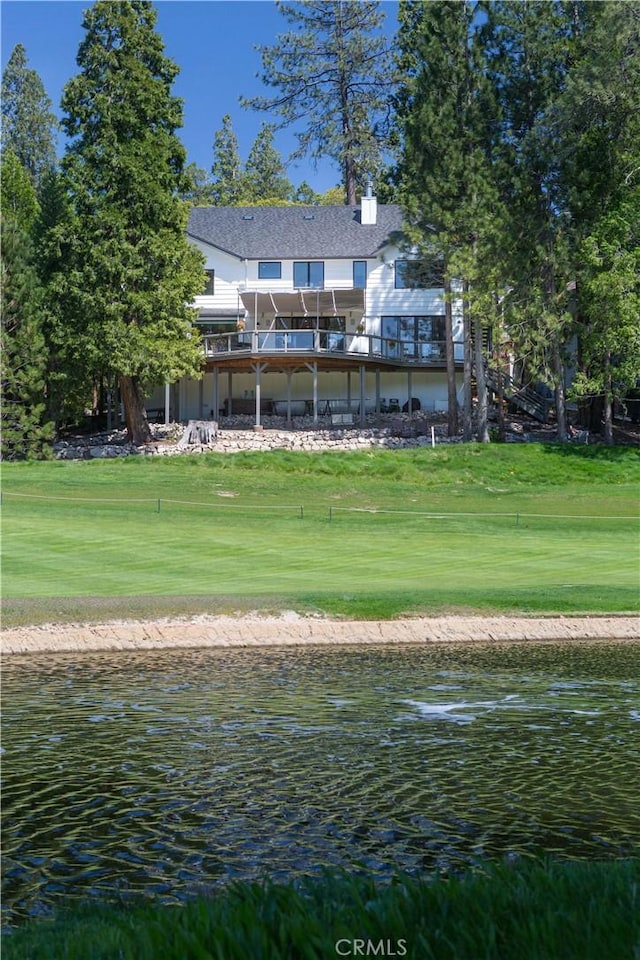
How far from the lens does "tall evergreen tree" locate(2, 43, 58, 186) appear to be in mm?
88750

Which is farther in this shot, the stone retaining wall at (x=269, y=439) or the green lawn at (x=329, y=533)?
the stone retaining wall at (x=269, y=439)

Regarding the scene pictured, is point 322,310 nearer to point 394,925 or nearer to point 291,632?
point 291,632

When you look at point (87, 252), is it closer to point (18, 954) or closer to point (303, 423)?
point (303, 423)

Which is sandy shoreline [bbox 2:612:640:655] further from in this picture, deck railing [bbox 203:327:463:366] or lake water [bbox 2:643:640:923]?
deck railing [bbox 203:327:463:366]

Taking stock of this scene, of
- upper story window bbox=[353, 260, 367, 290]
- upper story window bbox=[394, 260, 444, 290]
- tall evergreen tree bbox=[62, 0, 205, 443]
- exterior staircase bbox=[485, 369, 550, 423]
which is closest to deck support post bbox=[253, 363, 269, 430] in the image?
tall evergreen tree bbox=[62, 0, 205, 443]

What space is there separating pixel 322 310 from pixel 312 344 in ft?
34.8

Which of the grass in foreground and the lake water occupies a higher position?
the grass in foreground

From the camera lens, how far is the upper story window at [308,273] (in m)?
63.4

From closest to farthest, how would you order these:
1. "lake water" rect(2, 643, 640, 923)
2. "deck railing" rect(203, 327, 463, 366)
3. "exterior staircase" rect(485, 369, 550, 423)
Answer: "lake water" rect(2, 643, 640, 923)
"deck railing" rect(203, 327, 463, 366)
"exterior staircase" rect(485, 369, 550, 423)

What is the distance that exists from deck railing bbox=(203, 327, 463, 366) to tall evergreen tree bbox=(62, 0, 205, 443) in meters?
2.87

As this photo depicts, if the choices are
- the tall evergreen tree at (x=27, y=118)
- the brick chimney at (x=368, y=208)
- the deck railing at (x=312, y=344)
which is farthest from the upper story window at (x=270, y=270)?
the tall evergreen tree at (x=27, y=118)

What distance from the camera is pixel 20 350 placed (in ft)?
162

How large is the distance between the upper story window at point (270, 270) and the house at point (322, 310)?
0.06m

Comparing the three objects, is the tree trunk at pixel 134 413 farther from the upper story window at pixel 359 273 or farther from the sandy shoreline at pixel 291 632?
the sandy shoreline at pixel 291 632
